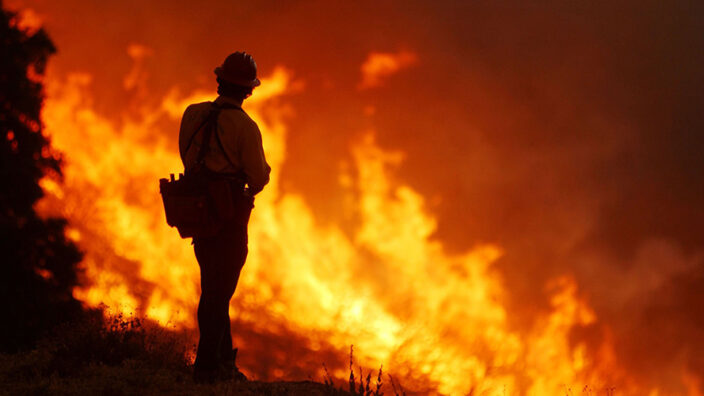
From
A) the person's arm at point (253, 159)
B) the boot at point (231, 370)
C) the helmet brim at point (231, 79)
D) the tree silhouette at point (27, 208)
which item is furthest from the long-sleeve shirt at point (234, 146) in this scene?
the tree silhouette at point (27, 208)

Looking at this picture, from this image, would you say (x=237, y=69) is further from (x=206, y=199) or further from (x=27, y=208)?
(x=27, y=208)

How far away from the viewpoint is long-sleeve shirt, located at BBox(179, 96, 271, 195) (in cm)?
621

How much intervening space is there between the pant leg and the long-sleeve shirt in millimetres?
545

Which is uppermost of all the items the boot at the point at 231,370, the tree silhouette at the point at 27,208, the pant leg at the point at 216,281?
the tree silhouette at the point at 27,208

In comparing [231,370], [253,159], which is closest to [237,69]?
[253,159]

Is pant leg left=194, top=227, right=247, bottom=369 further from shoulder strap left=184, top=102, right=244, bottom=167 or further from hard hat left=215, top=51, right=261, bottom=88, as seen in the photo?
hard hat left=215, top=51, right=261, bottom=88

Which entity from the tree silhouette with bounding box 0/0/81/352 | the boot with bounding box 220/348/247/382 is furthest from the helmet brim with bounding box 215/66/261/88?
→ the tree silhouette with bounding box 0/0/81/352

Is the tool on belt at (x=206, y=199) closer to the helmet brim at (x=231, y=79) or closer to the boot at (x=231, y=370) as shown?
the helmet brim at (x=231, y=79)

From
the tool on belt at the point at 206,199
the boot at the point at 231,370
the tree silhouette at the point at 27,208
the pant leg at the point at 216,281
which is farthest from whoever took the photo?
the tree silhouette at the point at 27,208

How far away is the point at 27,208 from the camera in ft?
59.3

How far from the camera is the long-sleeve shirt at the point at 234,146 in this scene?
6.21 meters

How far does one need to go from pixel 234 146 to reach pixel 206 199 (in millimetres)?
547

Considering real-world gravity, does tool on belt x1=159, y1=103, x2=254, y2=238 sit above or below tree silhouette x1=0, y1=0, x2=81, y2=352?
below

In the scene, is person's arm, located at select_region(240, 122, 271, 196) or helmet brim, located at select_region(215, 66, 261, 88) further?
helmet brim, located at select_region(215, 66, 261, 88)
